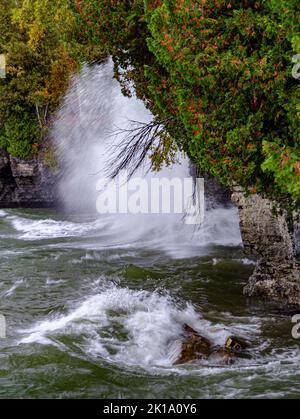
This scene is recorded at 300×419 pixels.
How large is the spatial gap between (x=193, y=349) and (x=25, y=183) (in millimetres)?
19596

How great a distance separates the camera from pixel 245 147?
6.88m

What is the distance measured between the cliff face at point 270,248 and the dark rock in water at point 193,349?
233 cm

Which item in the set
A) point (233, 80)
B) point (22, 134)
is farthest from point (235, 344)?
point (22, 134)

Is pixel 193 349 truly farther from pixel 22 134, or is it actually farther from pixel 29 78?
pixel 22 134

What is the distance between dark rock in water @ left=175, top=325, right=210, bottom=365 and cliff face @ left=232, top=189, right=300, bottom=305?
2.33 metres

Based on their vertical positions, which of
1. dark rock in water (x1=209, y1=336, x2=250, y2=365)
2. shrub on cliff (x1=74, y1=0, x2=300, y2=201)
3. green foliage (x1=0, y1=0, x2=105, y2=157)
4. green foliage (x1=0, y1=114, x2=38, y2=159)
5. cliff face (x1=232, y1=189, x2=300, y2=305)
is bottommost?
dark rock in water (x1=209, y1=336, x2=250, y2=365)

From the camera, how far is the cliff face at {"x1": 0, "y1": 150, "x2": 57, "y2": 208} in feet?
82.3

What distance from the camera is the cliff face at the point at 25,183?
2508cm

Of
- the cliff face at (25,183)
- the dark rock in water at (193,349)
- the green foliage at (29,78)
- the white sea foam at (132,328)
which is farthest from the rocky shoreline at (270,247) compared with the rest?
the cliff face at (25,183)

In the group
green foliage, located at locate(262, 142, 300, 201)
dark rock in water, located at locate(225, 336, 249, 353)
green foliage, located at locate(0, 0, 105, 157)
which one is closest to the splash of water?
green foliage, located at locate(0, 0, 105, 157)

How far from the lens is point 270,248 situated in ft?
32.4

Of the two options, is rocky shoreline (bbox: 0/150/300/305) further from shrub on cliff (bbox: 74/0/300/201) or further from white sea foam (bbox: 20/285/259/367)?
white sea foam (bbox: 20/285/259/367)

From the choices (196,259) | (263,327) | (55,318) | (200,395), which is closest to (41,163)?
(196,259)

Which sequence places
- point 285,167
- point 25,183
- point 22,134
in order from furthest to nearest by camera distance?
point 25,183
point 22,134
point 285,167
